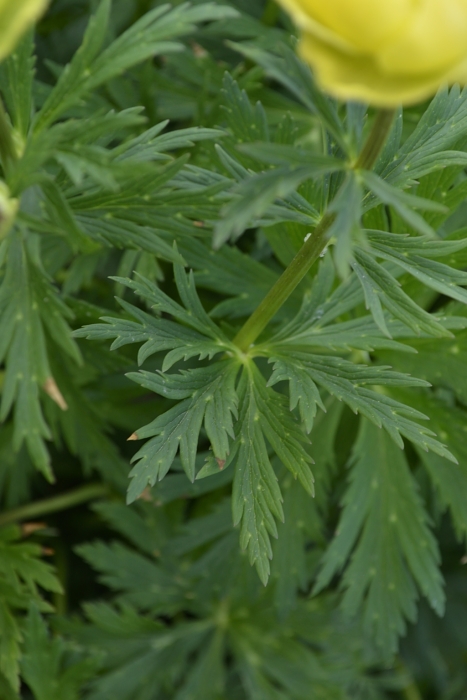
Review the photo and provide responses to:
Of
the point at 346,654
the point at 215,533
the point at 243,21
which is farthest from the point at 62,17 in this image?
the point at 346,654

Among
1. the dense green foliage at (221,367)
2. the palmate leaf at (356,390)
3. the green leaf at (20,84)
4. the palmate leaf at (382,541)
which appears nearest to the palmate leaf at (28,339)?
the dense green foliage at (221,367)

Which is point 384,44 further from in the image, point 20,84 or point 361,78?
point 20,84

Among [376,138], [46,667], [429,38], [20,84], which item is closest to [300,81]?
[376,138]

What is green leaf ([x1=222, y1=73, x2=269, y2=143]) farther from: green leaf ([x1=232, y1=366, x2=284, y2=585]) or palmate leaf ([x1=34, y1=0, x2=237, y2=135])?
green leaf ([x1=232, y1=366, x2=284, y2=585])

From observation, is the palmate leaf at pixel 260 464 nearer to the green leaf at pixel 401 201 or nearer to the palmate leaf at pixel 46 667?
the green leaf at pixel 401 201

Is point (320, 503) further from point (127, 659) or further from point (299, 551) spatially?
point (127, 659)
